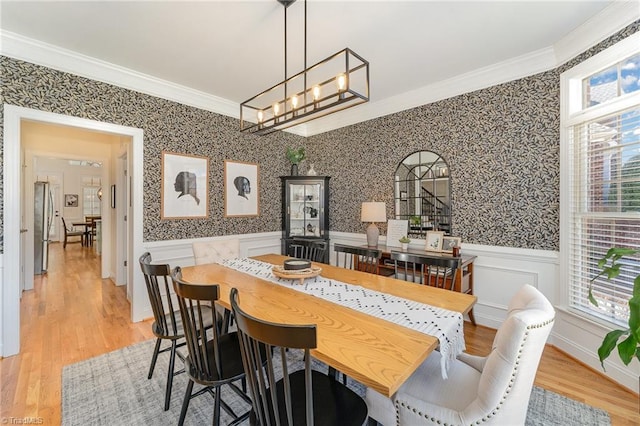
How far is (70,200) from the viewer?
983 centimetres

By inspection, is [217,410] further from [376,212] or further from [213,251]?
[376,212]

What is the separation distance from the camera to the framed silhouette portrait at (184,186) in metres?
3.36

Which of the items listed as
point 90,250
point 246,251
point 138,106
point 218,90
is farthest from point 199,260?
point 90,250

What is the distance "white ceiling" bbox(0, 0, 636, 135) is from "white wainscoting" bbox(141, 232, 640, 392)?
1.97m

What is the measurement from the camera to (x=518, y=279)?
9.30ft

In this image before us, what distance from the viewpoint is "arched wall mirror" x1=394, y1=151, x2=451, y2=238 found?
11.0 ft

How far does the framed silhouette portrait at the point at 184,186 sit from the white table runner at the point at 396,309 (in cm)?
184

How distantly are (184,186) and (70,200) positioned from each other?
9.54 m

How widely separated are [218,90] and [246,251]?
222 centimetres

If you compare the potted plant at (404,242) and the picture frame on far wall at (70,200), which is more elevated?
the picture frame on far wall at (70,200)

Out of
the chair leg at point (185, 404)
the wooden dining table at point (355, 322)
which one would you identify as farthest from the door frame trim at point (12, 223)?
the chair leg at point (185, 404)

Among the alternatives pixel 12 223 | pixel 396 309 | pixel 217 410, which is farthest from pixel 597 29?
pixel 12 223

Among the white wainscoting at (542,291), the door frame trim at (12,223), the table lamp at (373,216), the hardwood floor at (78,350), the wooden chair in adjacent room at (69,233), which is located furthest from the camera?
the wooden chair in adjacent room at (69,233)

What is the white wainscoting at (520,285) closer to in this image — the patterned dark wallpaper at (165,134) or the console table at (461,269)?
the console table at (461,269)
